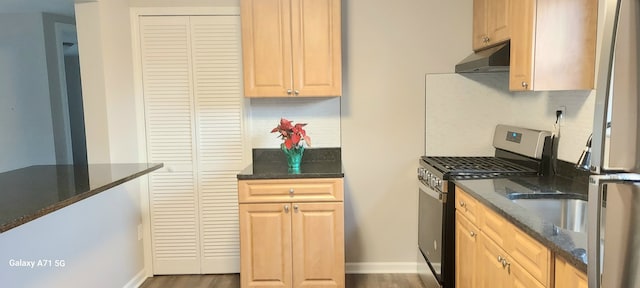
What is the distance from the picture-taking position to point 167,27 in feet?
10.0

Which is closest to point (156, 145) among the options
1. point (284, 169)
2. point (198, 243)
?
point (198, 243)

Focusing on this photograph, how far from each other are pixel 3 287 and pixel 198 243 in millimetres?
1563

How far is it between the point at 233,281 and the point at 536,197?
221 cm

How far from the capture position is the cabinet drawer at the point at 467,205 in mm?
2064

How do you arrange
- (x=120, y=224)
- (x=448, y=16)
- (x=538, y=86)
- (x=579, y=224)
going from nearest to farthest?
(x=579, y=224) → (x=538, y=86) → (x=120, y=224) → (x=448, y=16)

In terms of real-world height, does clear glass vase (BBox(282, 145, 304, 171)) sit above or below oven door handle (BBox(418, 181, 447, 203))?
above

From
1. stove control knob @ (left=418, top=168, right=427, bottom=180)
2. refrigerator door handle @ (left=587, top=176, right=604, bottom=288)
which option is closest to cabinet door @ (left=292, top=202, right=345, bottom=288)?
stove control knob @ (left=418, top=168, right=427, bottom=180)

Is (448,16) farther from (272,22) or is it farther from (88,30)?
(88,30)

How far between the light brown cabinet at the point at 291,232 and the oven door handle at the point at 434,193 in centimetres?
Result: 58

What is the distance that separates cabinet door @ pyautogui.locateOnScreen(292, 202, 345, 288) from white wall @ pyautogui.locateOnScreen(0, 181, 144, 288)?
1.19 metres

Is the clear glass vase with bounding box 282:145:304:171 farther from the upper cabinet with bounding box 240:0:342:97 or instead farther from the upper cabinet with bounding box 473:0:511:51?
the upper cabinet with bounding box 473:0:511:51

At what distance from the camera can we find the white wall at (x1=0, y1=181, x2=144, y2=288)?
1.82 metres

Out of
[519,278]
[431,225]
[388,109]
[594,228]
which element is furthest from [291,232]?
[594,228]

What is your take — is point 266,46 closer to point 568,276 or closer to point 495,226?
point 495,226
